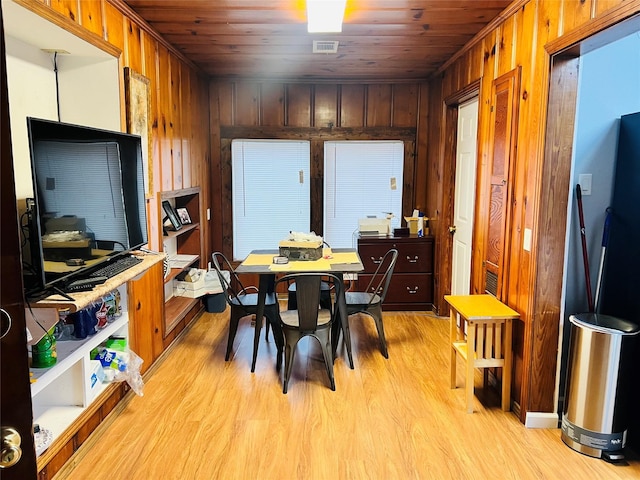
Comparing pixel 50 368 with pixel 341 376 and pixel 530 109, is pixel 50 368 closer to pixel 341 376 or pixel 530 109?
pixel 341 376

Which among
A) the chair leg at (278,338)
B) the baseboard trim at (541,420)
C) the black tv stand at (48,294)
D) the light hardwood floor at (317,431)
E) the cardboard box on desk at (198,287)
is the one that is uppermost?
the black tv stand at (48,294)

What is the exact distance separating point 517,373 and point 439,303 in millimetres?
1928

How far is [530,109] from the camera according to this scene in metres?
2.70

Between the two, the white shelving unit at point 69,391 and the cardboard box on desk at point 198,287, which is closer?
the white shelving unit at point 69,391

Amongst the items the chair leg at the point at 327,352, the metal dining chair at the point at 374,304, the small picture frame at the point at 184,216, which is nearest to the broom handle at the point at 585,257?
the metal dining chair at the point at 374,304

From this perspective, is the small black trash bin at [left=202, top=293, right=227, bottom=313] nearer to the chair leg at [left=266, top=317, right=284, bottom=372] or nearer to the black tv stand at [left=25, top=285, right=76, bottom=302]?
the chair leg at [left=266, top=317, right=284, bottom=372]

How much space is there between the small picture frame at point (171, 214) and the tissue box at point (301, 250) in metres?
1.11

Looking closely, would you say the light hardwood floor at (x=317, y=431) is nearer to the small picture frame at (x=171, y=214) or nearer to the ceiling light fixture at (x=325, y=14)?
the small picture frame at (x=171, y=214)

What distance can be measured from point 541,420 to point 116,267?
2548 mm

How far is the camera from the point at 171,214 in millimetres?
4117

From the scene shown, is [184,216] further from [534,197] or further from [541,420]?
[541,420]

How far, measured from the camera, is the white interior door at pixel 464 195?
159 inches

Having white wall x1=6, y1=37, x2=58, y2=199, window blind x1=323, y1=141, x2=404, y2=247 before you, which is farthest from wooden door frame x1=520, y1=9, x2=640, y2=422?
window blind x1=323, y1=141, x2=404, y2=247

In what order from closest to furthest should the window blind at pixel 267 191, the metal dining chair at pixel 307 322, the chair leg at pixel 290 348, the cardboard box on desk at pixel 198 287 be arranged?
the metal dining chair at pixel 307 322, the chair leg at pixel 290 348, the cardboard box on desk at pixel 198 287, the window blind at pixel 267 191
